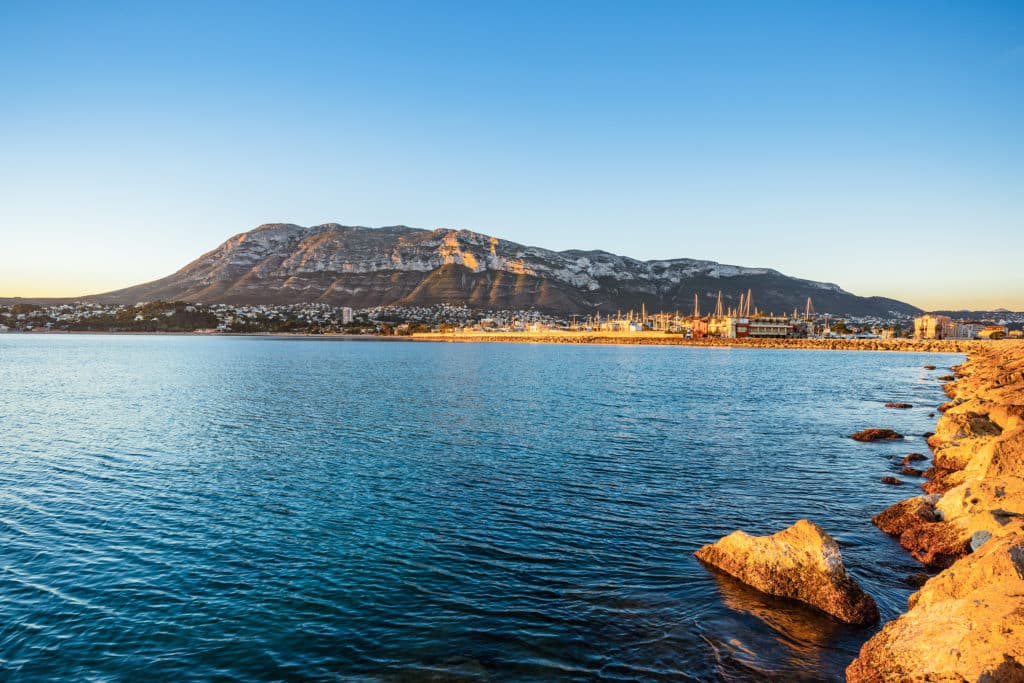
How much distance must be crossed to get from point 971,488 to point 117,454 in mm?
40952

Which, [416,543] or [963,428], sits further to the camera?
[963,428]

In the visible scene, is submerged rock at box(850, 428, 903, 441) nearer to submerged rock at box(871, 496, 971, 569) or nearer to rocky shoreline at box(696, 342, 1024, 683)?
rocky shoreline at box(696, 342, 1024, 683)

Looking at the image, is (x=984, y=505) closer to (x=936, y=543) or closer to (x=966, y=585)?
(x=936, y=543)

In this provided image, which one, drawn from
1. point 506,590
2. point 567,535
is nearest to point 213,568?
point 506,590

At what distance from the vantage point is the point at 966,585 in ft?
42.8

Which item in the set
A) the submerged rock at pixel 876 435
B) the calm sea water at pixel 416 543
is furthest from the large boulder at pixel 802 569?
the submerged rock at pixel 876 435

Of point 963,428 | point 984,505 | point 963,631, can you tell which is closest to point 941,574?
point 963,631

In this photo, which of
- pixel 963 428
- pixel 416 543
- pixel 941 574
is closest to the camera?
pixel 941 574

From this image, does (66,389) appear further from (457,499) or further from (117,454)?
(457,499)

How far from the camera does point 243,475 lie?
2981 centimetres

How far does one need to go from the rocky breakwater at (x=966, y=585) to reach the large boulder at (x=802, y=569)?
1.37m

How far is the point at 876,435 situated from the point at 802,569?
30057mm

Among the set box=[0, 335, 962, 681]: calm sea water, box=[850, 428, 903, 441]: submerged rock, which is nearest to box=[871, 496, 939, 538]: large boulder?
box=[0, 335, 962, 681]: calm sea water

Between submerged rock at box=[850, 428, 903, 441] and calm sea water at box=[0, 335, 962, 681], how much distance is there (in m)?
1.63
